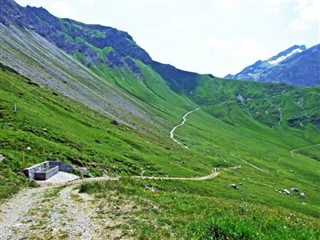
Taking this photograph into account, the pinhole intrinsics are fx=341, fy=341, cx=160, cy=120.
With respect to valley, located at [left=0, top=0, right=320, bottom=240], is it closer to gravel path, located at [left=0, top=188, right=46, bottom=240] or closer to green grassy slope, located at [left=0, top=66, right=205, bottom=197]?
gravel path, located at [left=0, top=188, right=46, bottom=240]

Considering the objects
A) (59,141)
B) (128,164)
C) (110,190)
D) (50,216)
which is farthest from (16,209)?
(128,164)

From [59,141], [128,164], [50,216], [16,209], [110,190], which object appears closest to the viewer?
[50,216]

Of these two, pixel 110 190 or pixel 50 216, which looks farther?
pixel 110 190

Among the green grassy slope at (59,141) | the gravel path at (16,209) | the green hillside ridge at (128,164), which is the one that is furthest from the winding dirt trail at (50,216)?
the green grassy slope at (59,141)

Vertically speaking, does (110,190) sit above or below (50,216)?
above

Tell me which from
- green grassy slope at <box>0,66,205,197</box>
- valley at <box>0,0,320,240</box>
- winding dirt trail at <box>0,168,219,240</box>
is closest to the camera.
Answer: valley at <box>0,0,320,240</box>

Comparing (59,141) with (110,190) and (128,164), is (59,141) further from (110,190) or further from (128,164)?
(110,190)

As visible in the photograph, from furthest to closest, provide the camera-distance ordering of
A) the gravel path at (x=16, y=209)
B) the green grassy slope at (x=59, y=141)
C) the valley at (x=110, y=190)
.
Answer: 1. the green grassy slope at (x=59, y=141)
2. the gravel path at (x=16, y=209)
3. the valley at (x=110, y=190)

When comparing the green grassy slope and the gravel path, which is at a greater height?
the gravel path

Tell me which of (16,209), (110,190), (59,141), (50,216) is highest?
(110,190)

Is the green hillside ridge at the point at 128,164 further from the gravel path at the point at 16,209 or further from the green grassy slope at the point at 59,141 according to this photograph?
the gravel path at the point at 16,209

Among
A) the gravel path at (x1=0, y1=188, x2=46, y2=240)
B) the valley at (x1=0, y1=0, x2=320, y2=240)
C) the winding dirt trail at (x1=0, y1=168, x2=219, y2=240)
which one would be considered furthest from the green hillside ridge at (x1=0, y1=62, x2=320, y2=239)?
the winding dirt trail at (x1=0, y1=168, x2=219, y2=240)

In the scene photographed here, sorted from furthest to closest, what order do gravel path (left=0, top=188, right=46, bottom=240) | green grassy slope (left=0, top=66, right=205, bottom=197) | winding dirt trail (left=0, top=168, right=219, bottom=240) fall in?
green grassy slope (left=0, top=66, right=205, bottom=197) → gravel path (left=0, top=188, right=46, bottom=240) → winding dirt trail (left=0, top=168, right=219, bottom=240)

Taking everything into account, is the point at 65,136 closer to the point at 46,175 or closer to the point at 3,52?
the point at 46,175
